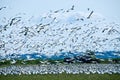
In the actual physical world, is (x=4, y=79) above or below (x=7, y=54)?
above

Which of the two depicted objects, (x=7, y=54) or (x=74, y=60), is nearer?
(x=74, y=60)

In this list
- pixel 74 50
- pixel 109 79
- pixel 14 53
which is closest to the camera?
pixel 109 79

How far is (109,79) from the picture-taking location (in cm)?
3059

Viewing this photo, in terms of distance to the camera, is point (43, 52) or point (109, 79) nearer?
point (109, 79)

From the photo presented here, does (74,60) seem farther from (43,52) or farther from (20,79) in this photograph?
(43,52)

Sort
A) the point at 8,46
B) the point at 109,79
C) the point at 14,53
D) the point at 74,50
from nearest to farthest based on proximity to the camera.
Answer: the point at 109,79, the point at 8,46, the point at 14,53, the point at 74,50

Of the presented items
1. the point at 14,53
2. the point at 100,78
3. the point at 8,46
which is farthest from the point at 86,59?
the point at 14,53

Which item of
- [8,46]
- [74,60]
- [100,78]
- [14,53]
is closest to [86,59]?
[74,60]

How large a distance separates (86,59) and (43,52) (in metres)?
68.6

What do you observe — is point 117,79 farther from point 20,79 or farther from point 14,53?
point 14,53

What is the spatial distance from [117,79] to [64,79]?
261 inches

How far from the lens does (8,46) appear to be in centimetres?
11475

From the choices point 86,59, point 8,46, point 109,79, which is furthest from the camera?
point 8,46

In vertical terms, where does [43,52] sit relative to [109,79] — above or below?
below
